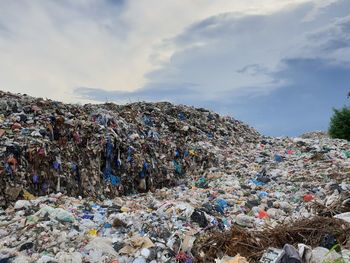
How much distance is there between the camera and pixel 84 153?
280 inches

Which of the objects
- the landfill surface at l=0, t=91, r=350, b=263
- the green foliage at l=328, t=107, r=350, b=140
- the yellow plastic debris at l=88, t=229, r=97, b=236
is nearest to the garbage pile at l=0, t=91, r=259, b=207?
the landfill surface at l=0, t=91, r=350, b=263

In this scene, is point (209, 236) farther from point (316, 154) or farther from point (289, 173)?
point (316, 154)

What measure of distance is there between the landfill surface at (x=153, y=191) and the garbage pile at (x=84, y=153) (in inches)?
0.9

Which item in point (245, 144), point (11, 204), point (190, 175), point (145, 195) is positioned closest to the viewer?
point (11, 204)

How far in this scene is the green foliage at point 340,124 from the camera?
623 inches

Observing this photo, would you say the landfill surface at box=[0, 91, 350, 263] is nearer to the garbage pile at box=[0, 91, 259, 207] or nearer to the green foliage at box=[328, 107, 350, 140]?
the garbage pile at box=[0, 91, 259, 207]

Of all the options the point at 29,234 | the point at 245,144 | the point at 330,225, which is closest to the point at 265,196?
the point at 330,225

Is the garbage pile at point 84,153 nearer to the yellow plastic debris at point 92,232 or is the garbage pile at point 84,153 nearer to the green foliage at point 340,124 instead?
the yellow plastic debris at point 92,232

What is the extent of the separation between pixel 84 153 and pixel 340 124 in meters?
12.2

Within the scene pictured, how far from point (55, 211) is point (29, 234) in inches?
19.2

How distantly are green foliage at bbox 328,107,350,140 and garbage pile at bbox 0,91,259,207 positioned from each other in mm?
7749

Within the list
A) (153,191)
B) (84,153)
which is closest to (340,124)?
(153,191)

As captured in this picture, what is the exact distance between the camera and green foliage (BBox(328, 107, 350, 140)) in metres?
15.8

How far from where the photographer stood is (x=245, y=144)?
12297mm
